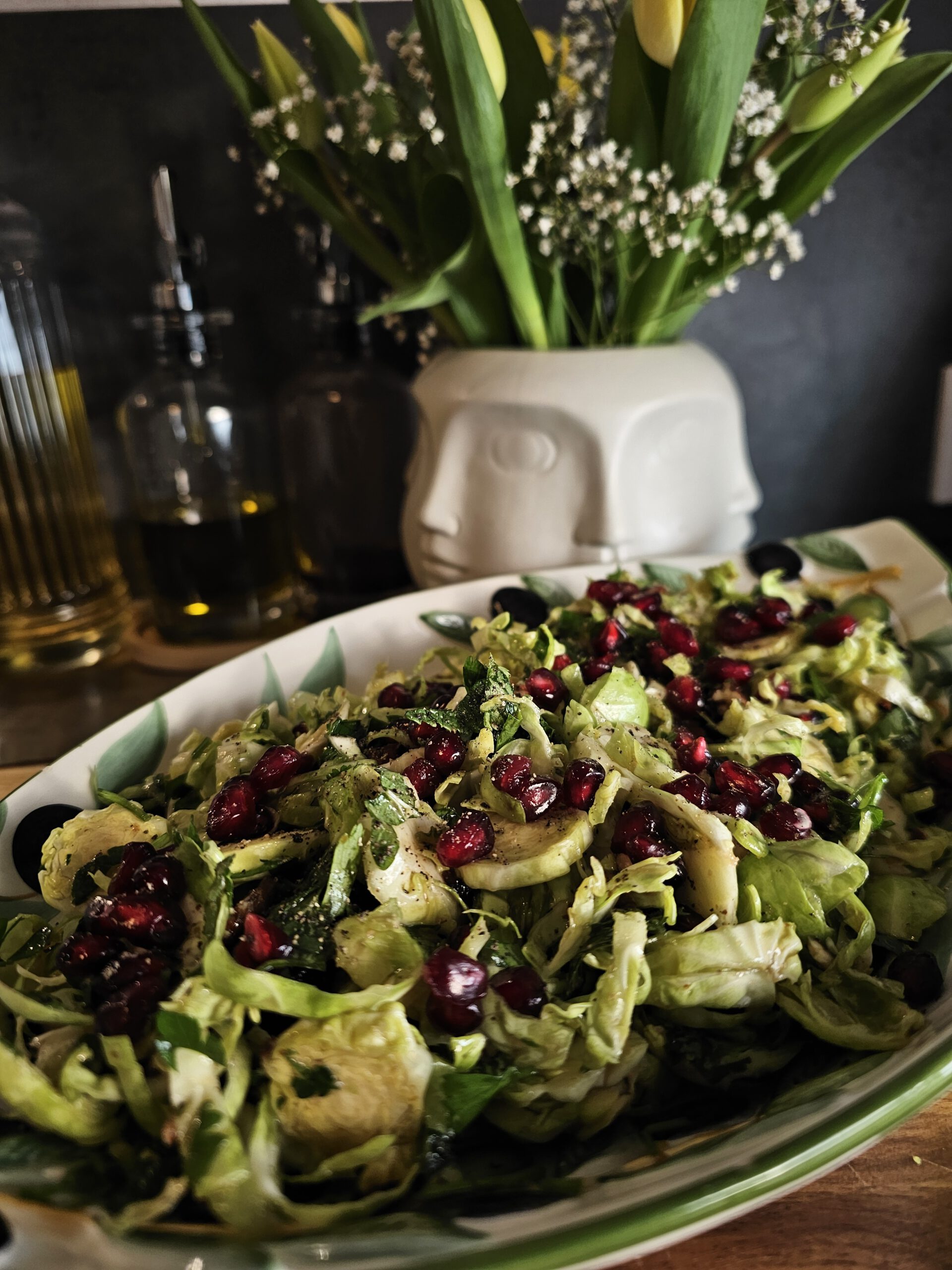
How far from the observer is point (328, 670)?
0.83 meters

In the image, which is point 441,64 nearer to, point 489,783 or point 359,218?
point 359,218

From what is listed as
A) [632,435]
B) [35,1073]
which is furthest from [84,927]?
[632,435]

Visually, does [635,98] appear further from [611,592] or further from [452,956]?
[452,956]

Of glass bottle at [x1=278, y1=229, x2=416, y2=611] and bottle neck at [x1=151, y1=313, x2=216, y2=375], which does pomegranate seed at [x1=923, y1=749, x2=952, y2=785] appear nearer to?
glass bottle at [x1=278, y1=229, x2=416, y2=611]

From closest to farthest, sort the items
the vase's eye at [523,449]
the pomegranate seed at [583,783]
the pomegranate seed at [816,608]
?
the pomegranate seed at [583,783] < the pomegranate seed at [816,608] < the vase's eye at [523,449]

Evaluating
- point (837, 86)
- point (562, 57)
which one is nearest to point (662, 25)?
point (837, 86)

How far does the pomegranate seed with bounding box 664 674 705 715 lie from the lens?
2.24 ft

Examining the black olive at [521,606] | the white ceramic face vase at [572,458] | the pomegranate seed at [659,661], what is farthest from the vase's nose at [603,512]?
the pomegranate seed at [659,661]

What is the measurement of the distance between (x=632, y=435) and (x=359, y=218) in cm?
39

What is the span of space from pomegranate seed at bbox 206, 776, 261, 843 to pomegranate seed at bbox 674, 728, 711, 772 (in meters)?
0.28

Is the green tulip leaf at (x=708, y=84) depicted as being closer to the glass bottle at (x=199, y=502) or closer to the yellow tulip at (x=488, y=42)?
the yellow tulip at (x=488, y=42)

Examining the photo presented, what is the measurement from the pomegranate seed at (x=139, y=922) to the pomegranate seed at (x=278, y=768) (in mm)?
114

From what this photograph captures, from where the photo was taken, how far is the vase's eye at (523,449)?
0.93 meters

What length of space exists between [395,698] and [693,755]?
0.22 m
